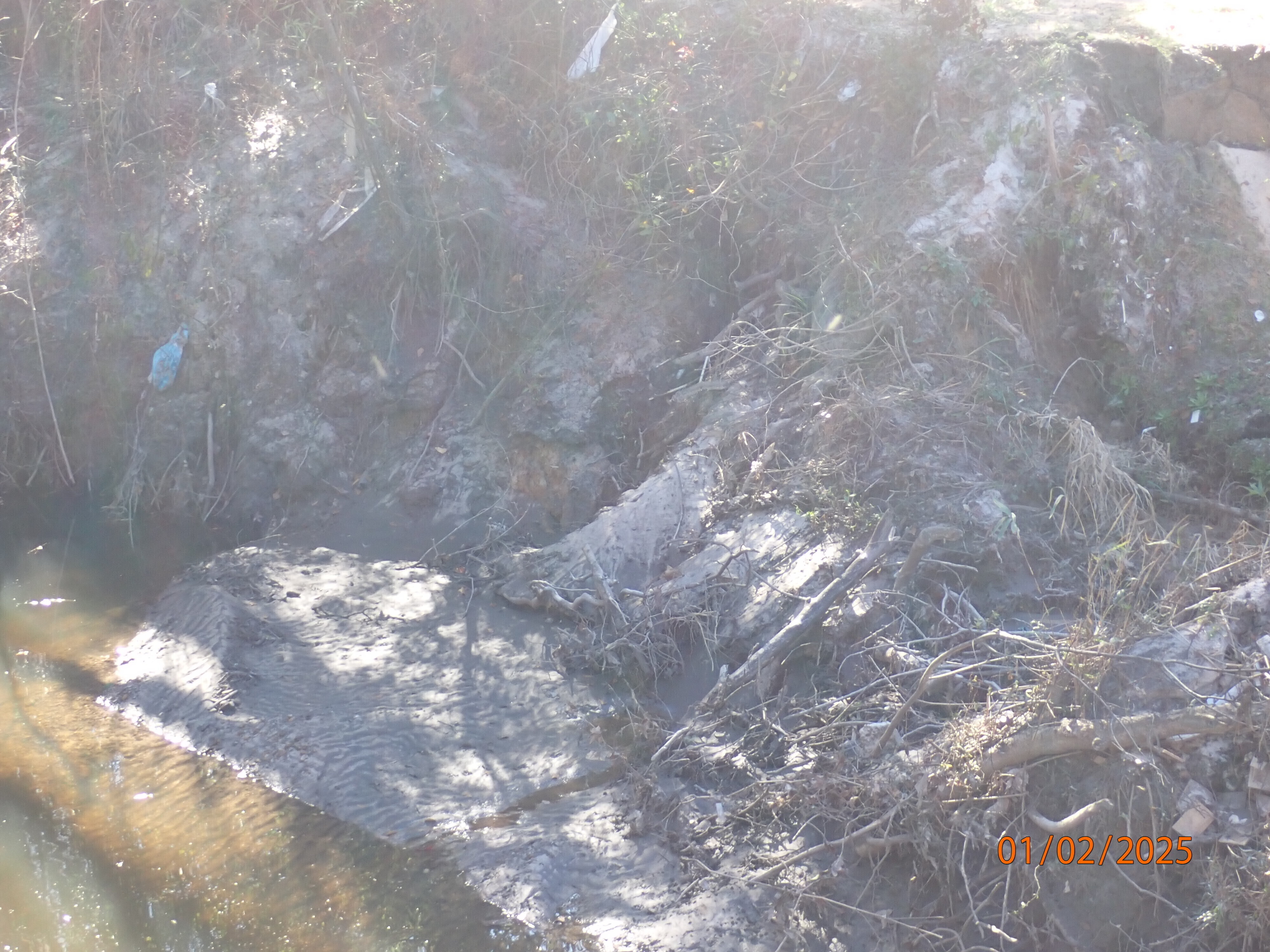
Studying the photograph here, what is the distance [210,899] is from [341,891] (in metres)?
0.55

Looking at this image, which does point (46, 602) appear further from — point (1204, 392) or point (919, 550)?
point (1204, 392)

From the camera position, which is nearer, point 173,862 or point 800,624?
point 173,862

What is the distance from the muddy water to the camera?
3.98m

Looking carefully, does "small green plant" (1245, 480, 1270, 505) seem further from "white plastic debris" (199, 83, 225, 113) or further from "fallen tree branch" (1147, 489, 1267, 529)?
"white plastic debris" (199, 83, 225, 113)

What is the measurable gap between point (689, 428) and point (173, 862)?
3673mm

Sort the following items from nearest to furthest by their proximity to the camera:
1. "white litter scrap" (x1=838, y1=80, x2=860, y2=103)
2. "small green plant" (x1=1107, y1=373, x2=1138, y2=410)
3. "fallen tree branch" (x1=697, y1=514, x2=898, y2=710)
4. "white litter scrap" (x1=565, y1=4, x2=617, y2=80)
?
"fallen tree branch" (x1=697, y1=514, x2=898, y2=710) < "small green plant" (x1=1107, y1=373, x2=1138, y2=410) < "white litter scrap" (x1=838, y1=80, x2=860, y2=103) < "white litter scrap" (x1=565, y1=4, x2=617, y2=80)

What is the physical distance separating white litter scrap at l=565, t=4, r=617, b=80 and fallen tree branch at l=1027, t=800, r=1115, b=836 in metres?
6.37

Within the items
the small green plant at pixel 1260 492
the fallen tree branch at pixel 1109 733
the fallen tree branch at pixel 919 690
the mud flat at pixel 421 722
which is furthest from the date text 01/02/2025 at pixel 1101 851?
the small green plant at pixel 1260 492

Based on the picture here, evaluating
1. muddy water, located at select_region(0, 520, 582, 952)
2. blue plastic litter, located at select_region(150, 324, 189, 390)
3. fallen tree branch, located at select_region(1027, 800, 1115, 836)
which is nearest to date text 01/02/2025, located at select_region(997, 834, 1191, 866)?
fallen tree branch, located at select_region(1027, 800, 1115, 836)

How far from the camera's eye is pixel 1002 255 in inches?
239

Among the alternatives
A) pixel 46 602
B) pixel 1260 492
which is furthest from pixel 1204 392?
pixel 46 602

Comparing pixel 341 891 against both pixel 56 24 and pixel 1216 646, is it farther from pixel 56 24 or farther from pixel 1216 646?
pixel 56 24

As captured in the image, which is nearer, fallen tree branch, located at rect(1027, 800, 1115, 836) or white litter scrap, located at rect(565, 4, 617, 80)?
fallen tree branch, located at rect(1027, 800, 1115, 836)

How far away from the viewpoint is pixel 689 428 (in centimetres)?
636
